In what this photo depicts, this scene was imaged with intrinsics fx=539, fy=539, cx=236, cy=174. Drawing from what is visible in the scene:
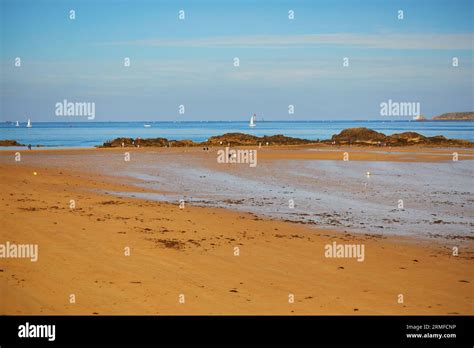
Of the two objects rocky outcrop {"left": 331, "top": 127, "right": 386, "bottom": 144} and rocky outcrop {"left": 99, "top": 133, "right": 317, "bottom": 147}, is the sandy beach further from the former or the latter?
rocky outcrop {"left": 331, "top": 127, "right": 386, "bottom": 144}

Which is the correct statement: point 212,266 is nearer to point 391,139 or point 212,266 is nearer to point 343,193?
point 343,193

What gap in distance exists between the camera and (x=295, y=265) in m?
12.7

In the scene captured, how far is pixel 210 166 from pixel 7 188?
59.5ft

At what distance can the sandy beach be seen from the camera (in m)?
9.91

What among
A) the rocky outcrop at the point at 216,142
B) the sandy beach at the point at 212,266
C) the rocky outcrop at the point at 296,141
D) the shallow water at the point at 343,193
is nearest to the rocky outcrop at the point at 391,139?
the rocky outcrop at the point at 296,141

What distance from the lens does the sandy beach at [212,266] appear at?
9914 mm

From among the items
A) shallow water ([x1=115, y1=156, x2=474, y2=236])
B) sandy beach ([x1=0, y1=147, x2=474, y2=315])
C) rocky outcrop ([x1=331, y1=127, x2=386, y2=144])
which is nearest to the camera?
sandy beach ([x1=0, y1=147, x2=474, y2=315])

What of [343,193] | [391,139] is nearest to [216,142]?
[391,139]

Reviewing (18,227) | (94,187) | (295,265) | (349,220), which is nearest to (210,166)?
(94,187)

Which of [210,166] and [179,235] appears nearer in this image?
[179,235]

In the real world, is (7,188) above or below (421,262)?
above

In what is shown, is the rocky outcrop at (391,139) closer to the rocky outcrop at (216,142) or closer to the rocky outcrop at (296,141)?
the rocky outcrop at (296,141)

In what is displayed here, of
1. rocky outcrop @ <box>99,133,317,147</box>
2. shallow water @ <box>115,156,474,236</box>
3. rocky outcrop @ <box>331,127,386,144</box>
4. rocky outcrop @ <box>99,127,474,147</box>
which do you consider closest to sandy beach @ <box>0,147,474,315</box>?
shallow water @ <box>115,156,474,236</box>

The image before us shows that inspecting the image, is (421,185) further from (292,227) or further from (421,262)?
(421,262)
